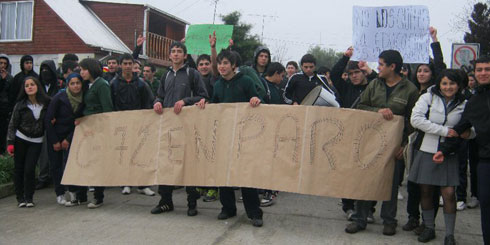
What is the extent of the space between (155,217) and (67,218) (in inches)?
40.6

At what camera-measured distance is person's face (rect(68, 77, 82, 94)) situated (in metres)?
6.22

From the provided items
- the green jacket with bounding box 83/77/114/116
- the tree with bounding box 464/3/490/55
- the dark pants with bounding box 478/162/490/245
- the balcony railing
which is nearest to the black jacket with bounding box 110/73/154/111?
the green jacket with bounding box 83/77/114/116

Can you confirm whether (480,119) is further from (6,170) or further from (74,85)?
(6,170)

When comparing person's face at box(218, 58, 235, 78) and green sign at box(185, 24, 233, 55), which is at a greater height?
green sign at box(185, 24, 233, 55)

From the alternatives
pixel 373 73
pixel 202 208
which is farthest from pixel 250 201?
pixel 373 73

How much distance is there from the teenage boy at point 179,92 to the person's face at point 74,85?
110 centimetres

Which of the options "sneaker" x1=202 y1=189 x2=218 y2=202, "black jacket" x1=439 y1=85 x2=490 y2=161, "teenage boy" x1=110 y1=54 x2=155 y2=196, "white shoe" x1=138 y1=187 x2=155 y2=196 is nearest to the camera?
"black jacket" x1=439 y1=85 x2=490 y2=161

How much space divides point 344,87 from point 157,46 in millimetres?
21415

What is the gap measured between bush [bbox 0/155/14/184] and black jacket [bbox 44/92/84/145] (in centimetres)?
159

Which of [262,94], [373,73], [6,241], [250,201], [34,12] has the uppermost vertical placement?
[34,12]

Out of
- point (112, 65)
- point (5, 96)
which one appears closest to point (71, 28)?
point (5, 96)

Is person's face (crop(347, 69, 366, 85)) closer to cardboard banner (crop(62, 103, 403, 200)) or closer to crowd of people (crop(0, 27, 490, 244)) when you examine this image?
crowd of people (crop(0, 27, 490, 244))

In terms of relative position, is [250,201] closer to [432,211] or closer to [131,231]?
[131,231]

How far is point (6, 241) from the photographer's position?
4.73 metres
